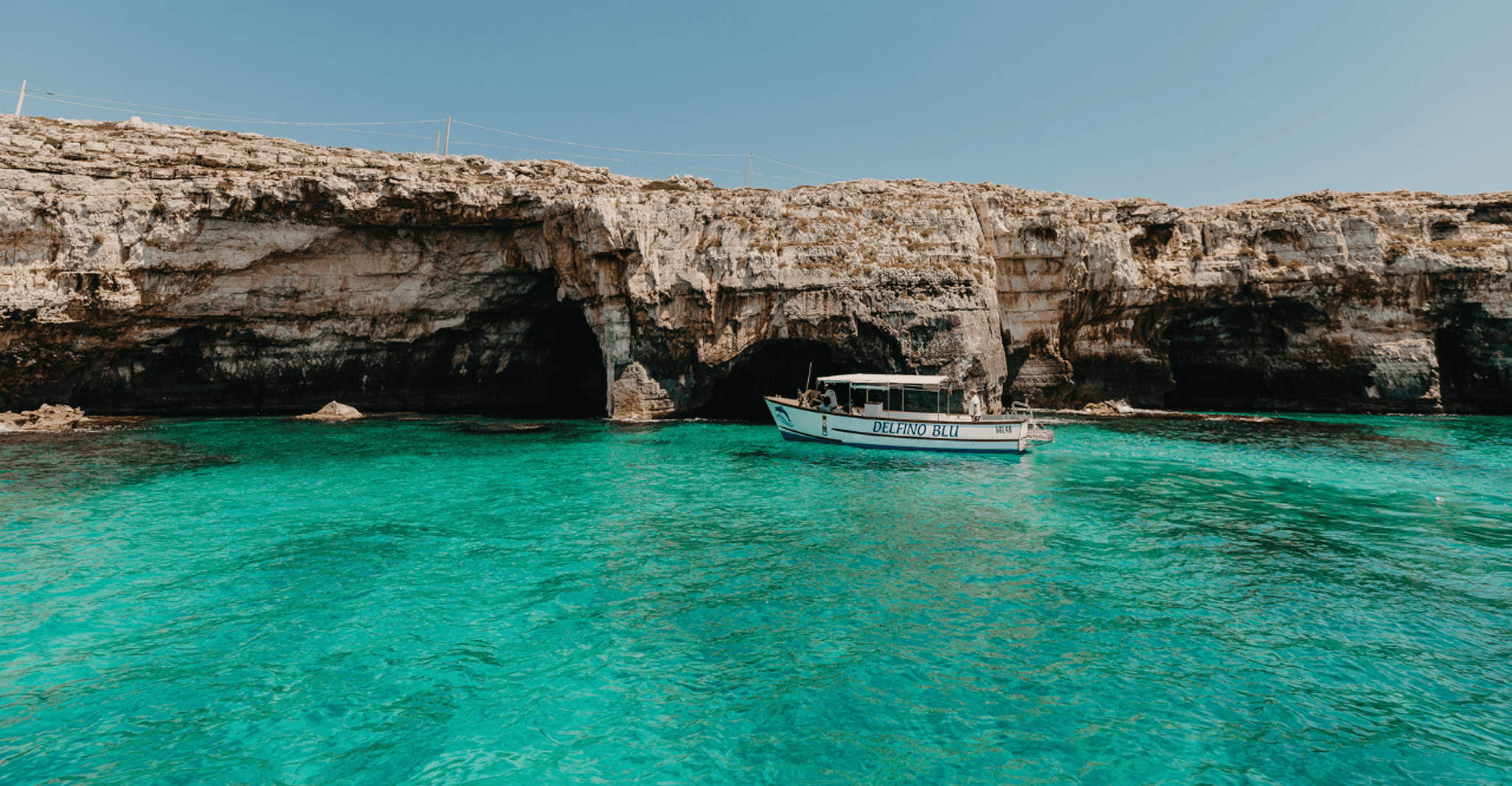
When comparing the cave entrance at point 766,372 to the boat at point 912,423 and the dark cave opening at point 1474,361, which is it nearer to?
the boat at point 912,423

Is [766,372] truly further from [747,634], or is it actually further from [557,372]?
[747,634]

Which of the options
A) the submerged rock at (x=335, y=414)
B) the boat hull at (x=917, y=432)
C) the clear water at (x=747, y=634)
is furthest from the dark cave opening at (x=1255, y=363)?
the submerged rock at (x=335, y=414)

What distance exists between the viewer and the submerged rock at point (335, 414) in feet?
102

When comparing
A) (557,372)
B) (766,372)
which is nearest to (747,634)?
(766,372)

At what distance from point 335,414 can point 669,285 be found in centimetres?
1760

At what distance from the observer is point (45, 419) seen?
86.2ft

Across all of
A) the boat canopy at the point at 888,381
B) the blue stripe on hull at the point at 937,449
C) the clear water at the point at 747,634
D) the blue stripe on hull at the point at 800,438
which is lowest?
the clear water at the point at 747,634

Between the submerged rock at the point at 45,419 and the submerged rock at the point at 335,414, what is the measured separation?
7.51 m

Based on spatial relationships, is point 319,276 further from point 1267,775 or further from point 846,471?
point 1267,775

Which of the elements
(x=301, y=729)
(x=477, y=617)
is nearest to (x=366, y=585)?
(x=477, y=617)

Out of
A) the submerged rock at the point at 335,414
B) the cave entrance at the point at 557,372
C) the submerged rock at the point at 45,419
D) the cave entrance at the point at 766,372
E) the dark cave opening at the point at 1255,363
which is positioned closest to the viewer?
the submerged rock at the point at 45,419

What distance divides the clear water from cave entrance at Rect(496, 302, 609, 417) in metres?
21.0

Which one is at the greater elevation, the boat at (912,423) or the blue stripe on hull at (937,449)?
the boat at (912,423)

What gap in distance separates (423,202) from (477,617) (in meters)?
25.5
